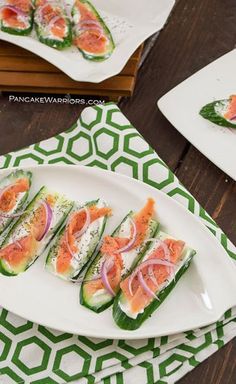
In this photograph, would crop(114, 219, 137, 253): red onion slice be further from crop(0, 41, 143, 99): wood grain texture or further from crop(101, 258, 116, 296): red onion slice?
crop(0, 41, 143, 99): wood grain texture

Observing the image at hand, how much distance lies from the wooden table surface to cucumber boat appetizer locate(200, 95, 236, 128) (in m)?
0.09

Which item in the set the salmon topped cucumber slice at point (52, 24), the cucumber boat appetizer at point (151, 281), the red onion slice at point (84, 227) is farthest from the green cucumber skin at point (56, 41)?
the cucumber boat appetizer at point (151, 281)

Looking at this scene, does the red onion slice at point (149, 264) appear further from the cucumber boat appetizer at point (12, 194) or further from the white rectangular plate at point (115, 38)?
the white rectangular plate at point (115, 38)

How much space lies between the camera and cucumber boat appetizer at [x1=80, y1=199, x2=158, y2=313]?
1.15 metres

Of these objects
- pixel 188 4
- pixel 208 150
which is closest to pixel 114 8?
pixel 188 4

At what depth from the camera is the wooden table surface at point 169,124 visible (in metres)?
1.34

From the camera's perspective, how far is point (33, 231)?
1234mm

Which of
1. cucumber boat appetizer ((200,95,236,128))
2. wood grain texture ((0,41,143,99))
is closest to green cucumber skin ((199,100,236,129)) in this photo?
cucumber boat appetizer ((200,95,236,128))

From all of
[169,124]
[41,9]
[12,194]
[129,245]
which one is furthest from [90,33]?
[129,245]

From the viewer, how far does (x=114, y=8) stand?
1719 mm

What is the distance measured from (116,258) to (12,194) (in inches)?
10.9

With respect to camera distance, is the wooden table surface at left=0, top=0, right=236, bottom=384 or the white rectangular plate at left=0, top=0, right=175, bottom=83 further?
the white rectangular plate at left=0, top=0, right=175, bottom=83

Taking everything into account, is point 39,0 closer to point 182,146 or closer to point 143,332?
point 182,146

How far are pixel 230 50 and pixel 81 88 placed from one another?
1.48 feet
